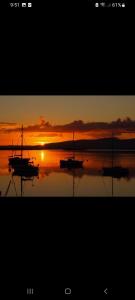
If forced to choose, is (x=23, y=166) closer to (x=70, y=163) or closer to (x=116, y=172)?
(x=70, y=163)

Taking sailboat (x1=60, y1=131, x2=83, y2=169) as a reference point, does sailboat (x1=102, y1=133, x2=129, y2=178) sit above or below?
below

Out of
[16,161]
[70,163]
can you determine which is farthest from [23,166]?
[70,163]

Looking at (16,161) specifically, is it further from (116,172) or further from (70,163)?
(116,172)

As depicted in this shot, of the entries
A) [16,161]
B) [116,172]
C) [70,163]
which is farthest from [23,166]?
[116,172]

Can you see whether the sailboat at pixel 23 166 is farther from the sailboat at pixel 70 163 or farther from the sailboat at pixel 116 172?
the sailboat at pixel 116 172

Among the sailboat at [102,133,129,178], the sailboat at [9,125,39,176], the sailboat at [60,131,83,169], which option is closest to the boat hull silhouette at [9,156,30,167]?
the sailboat at [9,125,39,176]

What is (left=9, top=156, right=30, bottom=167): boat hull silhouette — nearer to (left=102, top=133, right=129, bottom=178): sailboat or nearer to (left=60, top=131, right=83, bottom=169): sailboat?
(left=60, top=131, right=83, bottom=169): sailboat

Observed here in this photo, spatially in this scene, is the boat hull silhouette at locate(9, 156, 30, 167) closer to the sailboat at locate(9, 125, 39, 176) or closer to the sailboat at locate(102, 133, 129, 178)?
the sailboat at locate(9, 125, 39, 176)

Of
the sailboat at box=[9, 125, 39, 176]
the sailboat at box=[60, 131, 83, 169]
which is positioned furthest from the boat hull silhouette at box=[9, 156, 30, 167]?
the sailboat at box=[60, 131, 83, 169]

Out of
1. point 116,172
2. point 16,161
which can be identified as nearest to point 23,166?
point 16,161
